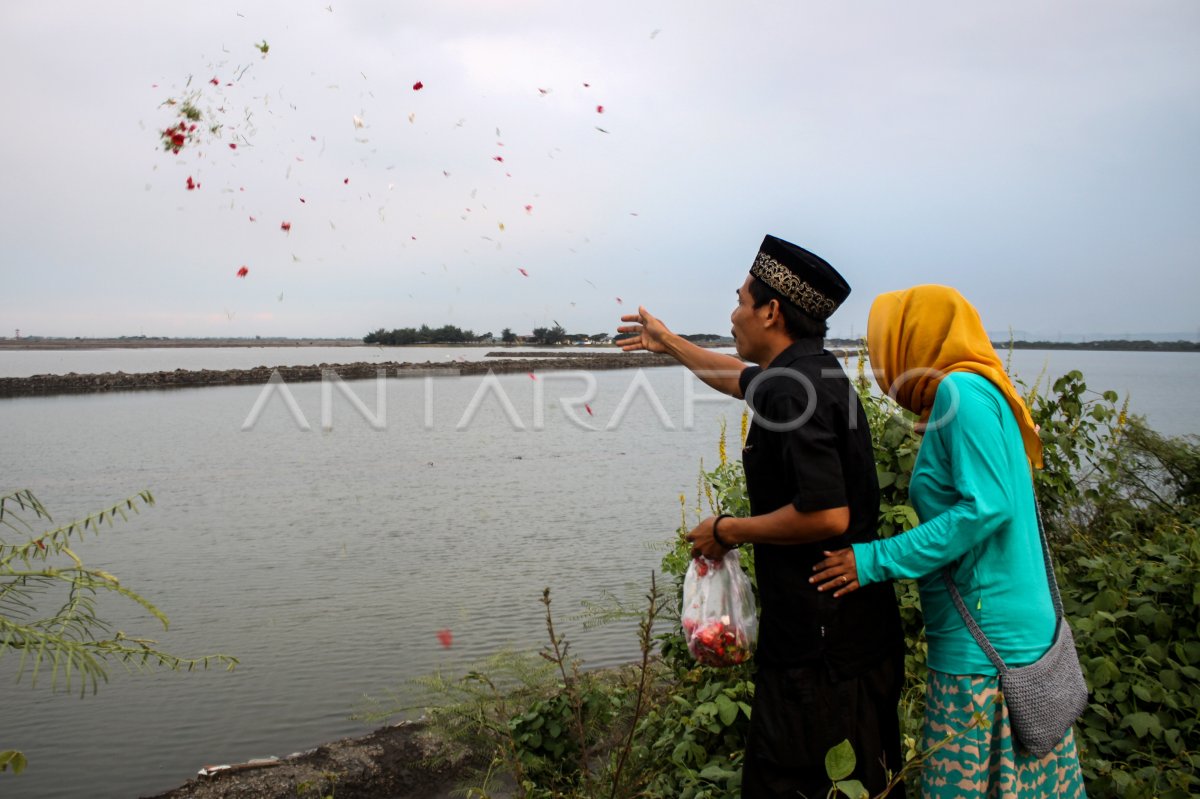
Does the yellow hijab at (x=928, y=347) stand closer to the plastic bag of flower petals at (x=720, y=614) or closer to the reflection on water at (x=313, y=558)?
the plastic bag of flower petals at (x=720, y=614)

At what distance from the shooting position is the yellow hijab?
7.08 ft

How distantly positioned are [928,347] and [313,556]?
30.5 ft

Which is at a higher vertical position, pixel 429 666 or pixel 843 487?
pixel 843 487

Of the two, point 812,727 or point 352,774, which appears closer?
point 812,727

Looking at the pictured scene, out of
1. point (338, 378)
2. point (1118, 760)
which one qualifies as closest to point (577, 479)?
point (1118, 760)

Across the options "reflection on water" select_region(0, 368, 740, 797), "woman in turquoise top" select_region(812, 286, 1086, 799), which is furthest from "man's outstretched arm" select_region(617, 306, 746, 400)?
"reflection on water" select_region(0, 368, 740, 797)

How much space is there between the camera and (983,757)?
2.07 meters

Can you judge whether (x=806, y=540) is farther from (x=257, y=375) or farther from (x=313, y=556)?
(x=257, y=375)

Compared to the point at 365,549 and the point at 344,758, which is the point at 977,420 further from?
the point at 365,549

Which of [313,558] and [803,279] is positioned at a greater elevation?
[803,279]

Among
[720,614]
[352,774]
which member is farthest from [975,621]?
[352,774]

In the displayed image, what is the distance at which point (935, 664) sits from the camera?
2.21 m

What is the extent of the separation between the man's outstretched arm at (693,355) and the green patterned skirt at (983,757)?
1.07 m

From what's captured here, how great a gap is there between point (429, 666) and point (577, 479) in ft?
30.1
